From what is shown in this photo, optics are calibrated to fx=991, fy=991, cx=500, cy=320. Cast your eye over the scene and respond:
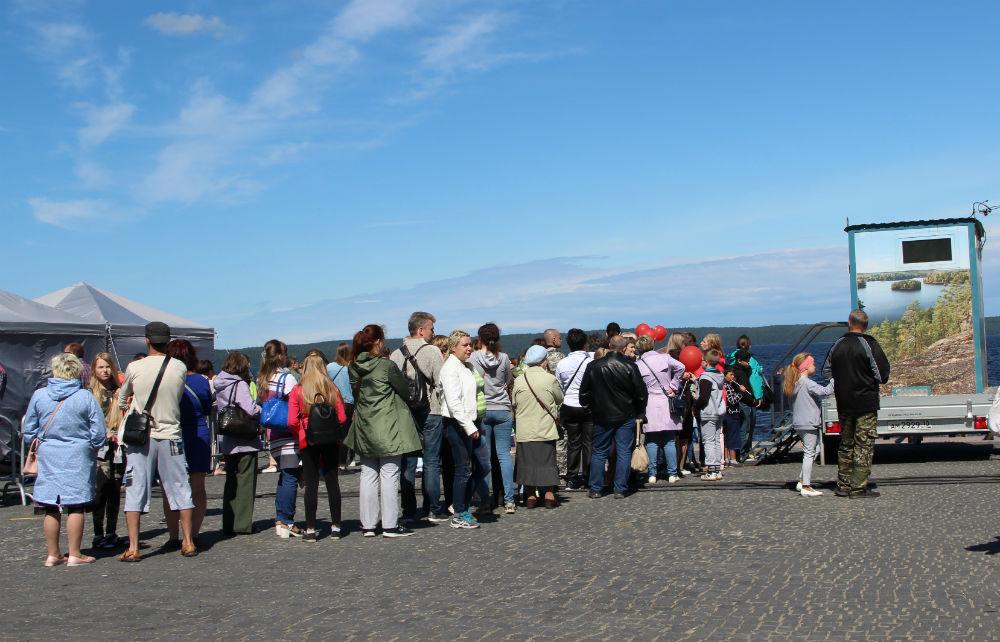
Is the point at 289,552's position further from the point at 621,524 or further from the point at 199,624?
the point at 621,524

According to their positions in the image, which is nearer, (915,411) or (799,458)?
(915,411)

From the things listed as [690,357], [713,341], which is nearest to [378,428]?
[690,357]

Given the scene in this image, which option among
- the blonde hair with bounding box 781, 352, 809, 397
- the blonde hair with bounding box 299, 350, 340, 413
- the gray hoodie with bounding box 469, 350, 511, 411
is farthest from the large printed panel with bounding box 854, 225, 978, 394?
the blonde hair with bounding box 299, 350, 340, 413

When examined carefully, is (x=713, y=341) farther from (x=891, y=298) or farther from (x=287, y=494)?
(x=287, y=494)

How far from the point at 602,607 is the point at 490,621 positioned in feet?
2.34

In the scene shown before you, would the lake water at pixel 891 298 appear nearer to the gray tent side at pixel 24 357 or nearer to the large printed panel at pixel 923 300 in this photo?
the large printed panel at pixel 923 300

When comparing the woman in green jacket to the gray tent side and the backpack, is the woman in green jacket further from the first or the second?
the gray tent side

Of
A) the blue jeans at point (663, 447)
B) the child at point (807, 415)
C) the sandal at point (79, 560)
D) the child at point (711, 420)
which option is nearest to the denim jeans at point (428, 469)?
the sandal at point (79, 560)

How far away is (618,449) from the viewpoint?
1074 cm

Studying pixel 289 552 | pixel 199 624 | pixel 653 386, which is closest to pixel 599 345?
pixel 653 386

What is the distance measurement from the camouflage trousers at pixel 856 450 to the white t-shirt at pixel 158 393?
6472 mm

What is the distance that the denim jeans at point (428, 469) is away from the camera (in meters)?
9.23

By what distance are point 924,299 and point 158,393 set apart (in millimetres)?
10564

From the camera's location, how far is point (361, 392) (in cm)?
862
